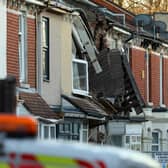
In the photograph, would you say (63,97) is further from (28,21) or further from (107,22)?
(107,22)

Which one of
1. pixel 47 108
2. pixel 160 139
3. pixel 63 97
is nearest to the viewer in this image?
pixel 47 108

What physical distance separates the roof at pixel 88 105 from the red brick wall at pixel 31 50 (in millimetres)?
2506

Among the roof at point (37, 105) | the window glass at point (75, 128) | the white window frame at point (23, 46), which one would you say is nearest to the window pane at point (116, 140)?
the window glass at point (75, 128)

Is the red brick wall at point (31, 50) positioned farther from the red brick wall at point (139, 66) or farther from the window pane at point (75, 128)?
the red brick wall at point (139, 66)

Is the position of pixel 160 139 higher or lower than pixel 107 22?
lower

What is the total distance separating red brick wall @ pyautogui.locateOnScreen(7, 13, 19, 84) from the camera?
84.3ft

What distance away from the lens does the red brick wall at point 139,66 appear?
41000 millimetres

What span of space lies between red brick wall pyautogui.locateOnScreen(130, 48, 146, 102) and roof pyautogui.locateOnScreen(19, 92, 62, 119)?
1326cm

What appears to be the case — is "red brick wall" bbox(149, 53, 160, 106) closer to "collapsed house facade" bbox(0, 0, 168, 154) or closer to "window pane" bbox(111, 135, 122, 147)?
"collapsed house facade" bbox(0, 0, 168, 154)

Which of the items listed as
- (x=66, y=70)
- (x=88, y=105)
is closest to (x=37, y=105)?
(x=66, y=70)

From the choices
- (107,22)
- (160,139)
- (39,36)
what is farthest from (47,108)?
(160,139)

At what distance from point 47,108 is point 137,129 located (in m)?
12.2

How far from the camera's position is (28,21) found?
90.9 ft

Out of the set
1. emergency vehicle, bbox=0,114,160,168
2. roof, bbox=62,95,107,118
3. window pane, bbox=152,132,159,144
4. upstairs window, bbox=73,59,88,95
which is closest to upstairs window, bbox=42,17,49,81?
roof, bbox=62,95,107,118
